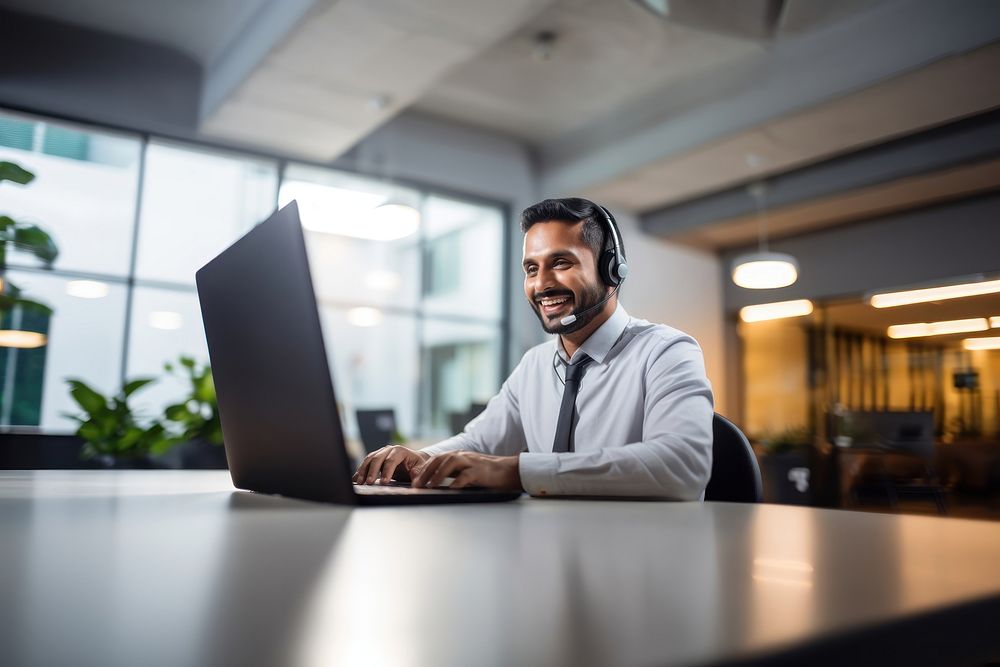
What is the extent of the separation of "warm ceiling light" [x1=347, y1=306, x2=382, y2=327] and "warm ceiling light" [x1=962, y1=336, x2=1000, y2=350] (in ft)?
15.3

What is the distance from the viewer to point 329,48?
3.88 m

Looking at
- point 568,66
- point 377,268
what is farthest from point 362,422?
point 568,66

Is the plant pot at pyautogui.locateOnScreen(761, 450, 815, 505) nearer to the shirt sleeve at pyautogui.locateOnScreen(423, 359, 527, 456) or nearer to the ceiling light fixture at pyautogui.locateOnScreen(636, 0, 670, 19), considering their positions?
the ceiling light fixture at pyautogui.locateOnScreen(636, 0, 670, 19)

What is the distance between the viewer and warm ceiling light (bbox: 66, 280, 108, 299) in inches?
185

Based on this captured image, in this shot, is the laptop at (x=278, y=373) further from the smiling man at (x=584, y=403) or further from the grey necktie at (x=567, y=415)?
the grey necktie at (x=567, y=415)

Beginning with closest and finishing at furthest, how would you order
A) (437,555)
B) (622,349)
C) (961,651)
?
(961,651), (437,555), (622,349)

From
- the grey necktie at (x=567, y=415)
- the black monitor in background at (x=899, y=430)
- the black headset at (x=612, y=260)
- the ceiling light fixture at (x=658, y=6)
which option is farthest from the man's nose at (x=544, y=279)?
the black monitor in background at (x=899, y=430)

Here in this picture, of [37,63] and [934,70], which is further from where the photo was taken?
[37,63]

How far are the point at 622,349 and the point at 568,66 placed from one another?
3866 mm

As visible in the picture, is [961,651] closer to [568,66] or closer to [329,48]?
[329,48]

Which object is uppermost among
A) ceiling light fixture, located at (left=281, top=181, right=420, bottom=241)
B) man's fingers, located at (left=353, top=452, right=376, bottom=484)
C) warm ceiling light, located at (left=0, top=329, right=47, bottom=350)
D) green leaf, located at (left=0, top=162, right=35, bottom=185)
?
ceiling light fixture, located at (left=281, top=181, right=420, bottom=241)

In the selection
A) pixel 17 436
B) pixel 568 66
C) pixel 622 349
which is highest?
pixel 568 66

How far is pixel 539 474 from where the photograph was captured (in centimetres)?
103

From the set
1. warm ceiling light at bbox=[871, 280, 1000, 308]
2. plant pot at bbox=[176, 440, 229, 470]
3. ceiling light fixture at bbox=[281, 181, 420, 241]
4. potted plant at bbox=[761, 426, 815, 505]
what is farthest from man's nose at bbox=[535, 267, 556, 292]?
warm ceiling light at bbox=[871, 280, 1000, 308]
